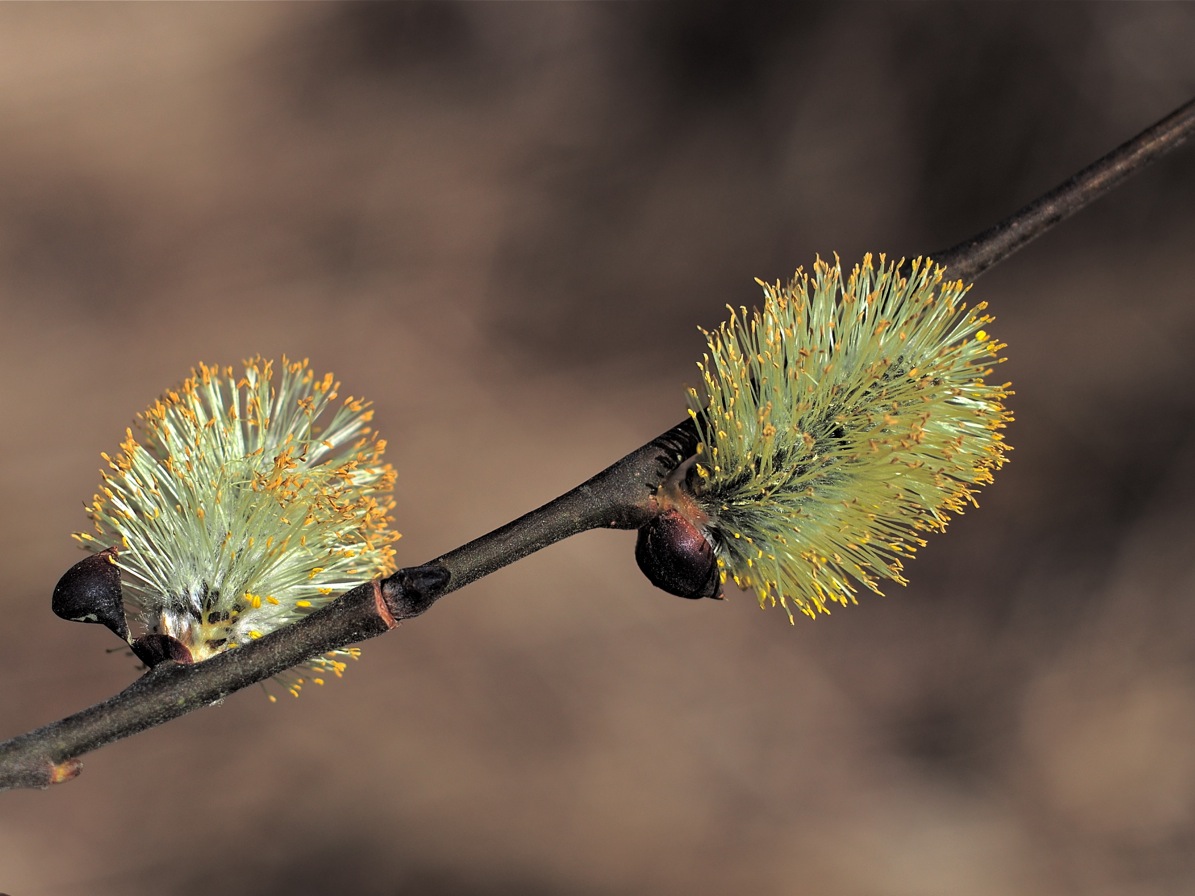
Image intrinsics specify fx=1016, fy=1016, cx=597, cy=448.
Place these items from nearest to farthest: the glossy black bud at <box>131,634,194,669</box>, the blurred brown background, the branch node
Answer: the branch node, the glossy black bud at <box>131,634,194,669</box>, the blurred brown background

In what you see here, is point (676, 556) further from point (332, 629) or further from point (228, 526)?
point (228, 526)

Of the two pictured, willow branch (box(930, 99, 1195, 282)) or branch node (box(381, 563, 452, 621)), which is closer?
branch node (box(381, 563, 452, 621))

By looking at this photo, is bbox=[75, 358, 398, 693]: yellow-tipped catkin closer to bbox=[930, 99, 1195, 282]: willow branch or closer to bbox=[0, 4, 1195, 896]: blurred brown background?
bbox=[930, 99, 1195, 282]: willow branch

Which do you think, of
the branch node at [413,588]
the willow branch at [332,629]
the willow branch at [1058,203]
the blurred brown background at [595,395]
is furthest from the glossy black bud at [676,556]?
the blurred brown background at [595,395]

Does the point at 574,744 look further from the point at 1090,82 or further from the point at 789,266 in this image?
the point at 1090,82

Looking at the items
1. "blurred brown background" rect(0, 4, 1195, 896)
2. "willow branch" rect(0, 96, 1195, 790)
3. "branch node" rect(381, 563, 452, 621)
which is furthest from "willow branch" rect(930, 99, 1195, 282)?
"blurred brown background" rect(0, 4, 1195, 896)
